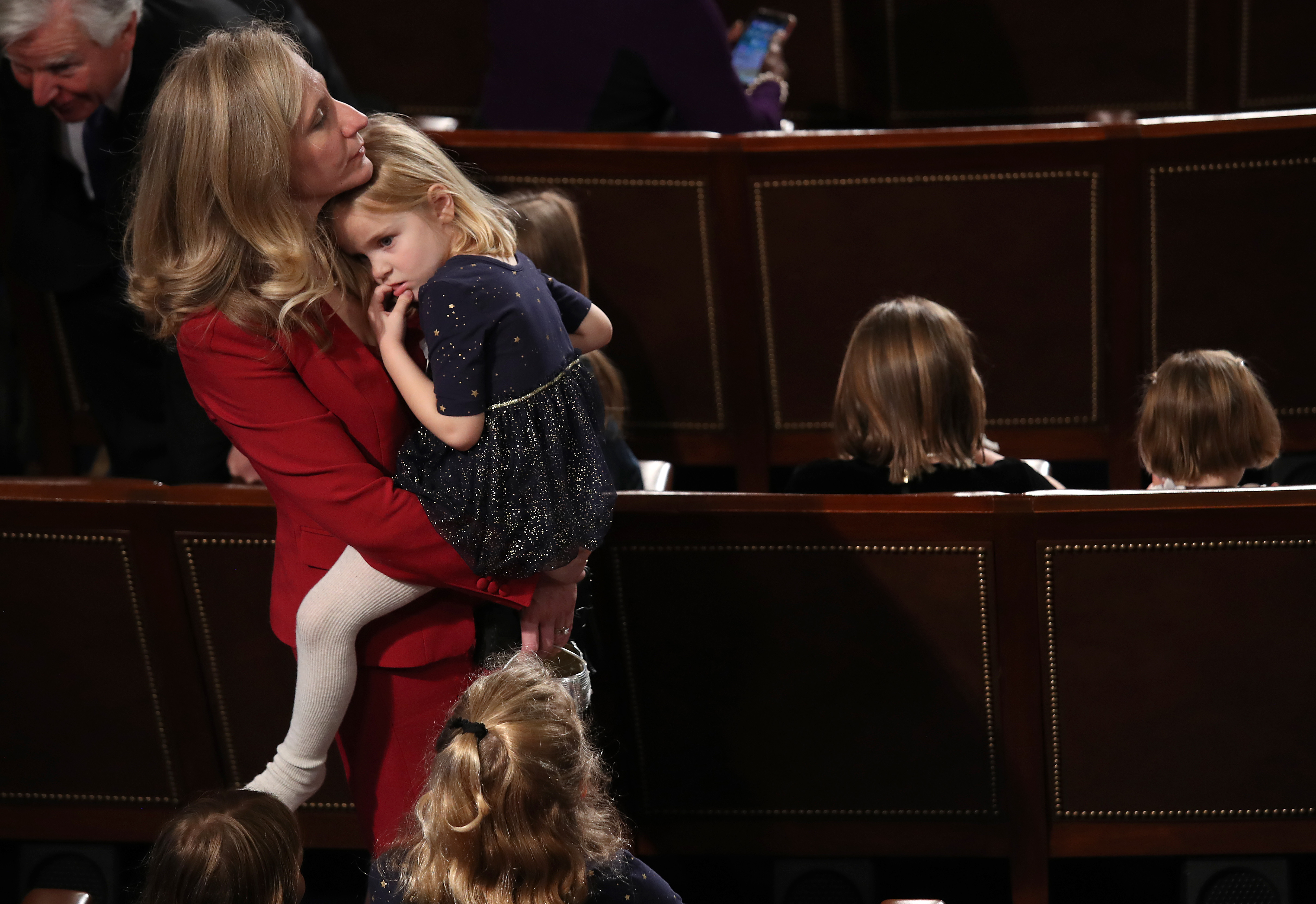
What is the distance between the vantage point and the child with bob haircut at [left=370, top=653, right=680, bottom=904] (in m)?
1.41

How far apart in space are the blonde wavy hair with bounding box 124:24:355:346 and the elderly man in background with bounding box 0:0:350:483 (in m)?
0.40

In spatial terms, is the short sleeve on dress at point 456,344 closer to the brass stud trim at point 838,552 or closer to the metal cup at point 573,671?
the metal cup at point 573,671

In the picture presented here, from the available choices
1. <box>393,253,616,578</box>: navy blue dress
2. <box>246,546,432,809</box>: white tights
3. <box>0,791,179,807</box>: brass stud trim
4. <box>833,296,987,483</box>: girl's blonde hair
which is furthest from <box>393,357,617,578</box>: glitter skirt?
<box>0,791,179,807</box>: brass stud trim

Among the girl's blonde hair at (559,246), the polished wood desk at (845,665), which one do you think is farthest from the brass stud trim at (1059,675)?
the girl's blonde hair at (559,246)

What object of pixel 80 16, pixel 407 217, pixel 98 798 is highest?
pixel 80 16

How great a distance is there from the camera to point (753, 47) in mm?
3545

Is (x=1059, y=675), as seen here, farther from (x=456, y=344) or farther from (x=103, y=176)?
(x=103, y=176)

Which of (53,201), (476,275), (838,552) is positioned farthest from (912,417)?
(53,201)

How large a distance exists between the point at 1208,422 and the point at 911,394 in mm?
476

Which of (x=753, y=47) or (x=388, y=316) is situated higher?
(x=753, y=47)

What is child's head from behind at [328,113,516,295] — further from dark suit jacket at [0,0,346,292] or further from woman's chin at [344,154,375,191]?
dark suit jacket at [0,0,346,292]

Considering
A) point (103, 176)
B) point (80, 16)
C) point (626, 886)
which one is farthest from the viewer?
point (103, 176)

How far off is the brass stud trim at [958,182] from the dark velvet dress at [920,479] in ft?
2.13

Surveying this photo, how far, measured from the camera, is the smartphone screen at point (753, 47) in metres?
3.50
